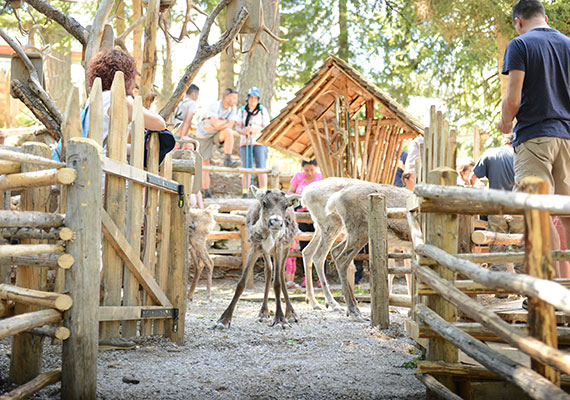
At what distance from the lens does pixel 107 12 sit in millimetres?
7148

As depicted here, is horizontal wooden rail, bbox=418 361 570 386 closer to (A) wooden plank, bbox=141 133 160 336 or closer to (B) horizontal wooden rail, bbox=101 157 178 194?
(B) horizontal wooden rail, bbox=101 157 178 194

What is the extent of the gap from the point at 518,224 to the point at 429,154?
3.94m

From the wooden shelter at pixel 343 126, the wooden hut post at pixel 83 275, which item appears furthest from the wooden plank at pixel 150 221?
the wooden shelter at pixel 343 126

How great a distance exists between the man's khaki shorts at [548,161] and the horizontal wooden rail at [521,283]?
2037 mm

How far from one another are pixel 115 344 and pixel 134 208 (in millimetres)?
1068

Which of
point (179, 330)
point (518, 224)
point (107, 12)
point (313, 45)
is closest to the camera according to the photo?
point (179, 330)

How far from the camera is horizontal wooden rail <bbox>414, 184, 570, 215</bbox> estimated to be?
233 cm

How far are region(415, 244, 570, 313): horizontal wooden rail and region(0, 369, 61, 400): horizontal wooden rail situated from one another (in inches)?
88.7

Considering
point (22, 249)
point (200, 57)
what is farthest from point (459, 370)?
point (200, 57)

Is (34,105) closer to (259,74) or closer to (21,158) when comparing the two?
(21,158)

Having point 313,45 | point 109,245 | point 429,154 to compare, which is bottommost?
point 109,245

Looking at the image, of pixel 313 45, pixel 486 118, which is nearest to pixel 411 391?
pixel 486 118

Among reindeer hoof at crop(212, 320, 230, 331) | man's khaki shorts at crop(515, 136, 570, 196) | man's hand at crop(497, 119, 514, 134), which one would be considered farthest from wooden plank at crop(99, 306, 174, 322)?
man's hand at crop(497, 119, 514, 134)

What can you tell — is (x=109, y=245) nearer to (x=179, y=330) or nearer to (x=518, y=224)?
(x=179, y=330)
